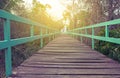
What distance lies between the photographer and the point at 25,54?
1073 centimetres

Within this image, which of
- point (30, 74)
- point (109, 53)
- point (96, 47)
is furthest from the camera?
point (96, 47)

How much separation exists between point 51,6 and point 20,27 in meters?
16.2

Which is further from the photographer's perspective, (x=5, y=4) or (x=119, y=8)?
(x=5, y=4)

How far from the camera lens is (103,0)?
Result: 36.2 ft

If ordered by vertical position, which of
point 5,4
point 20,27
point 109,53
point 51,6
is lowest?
point 109,53

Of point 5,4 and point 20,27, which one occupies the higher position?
point 5,4

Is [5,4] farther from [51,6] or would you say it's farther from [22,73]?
[51,6]

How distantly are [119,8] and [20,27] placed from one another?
6518mm

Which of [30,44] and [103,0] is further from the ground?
Result: [103,0]

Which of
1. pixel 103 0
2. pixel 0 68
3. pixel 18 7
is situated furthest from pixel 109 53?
pixel 18 7

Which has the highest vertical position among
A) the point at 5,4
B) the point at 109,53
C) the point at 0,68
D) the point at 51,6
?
the point at 51,6

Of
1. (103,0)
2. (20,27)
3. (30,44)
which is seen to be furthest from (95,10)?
(20,27)

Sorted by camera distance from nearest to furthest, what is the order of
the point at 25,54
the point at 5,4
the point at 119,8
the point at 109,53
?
1. the point at 109,53
2. the point at 119,8
3. the point at 25,54
4. the point at 5,4

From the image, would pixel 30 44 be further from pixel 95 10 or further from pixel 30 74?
pixel 30 74
